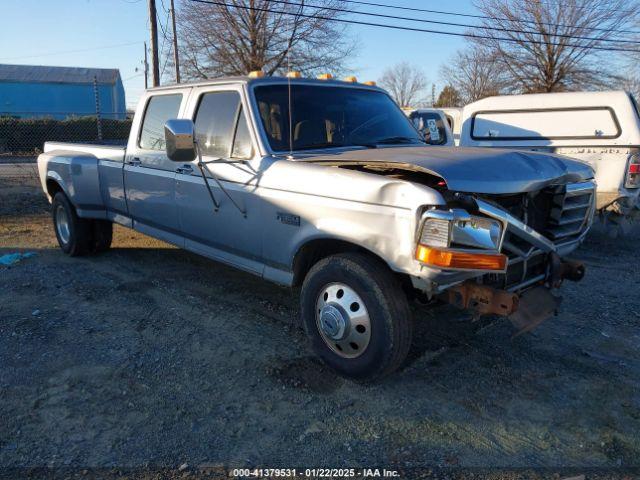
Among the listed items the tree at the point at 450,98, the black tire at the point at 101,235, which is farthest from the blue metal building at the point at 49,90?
the black tire at the point at 101,235

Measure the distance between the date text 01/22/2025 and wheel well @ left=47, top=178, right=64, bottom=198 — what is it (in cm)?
519

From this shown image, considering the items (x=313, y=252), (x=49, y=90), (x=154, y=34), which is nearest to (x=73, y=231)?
(x=313, y=252)

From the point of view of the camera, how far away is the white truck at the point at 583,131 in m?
7.62

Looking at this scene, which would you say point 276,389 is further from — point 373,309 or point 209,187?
point 209,187

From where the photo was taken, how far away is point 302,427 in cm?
304

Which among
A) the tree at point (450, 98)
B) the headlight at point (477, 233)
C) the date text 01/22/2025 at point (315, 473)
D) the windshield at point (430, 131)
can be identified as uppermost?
the tree at point (450, 98)

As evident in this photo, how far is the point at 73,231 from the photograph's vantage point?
640 centimetres

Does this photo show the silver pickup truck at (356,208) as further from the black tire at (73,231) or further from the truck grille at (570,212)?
the black tire at (73,231)

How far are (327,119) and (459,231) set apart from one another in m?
1.91

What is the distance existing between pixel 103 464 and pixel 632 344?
3.85 metres

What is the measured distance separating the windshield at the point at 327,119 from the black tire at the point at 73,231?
3.42m

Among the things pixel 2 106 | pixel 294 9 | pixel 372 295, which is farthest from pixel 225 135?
pixel 2 106

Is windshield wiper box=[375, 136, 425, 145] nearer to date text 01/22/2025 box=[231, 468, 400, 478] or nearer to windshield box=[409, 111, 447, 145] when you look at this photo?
windshield box=[409, 111, 447, 145]

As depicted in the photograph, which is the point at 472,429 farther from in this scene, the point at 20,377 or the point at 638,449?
the point at 20,377
